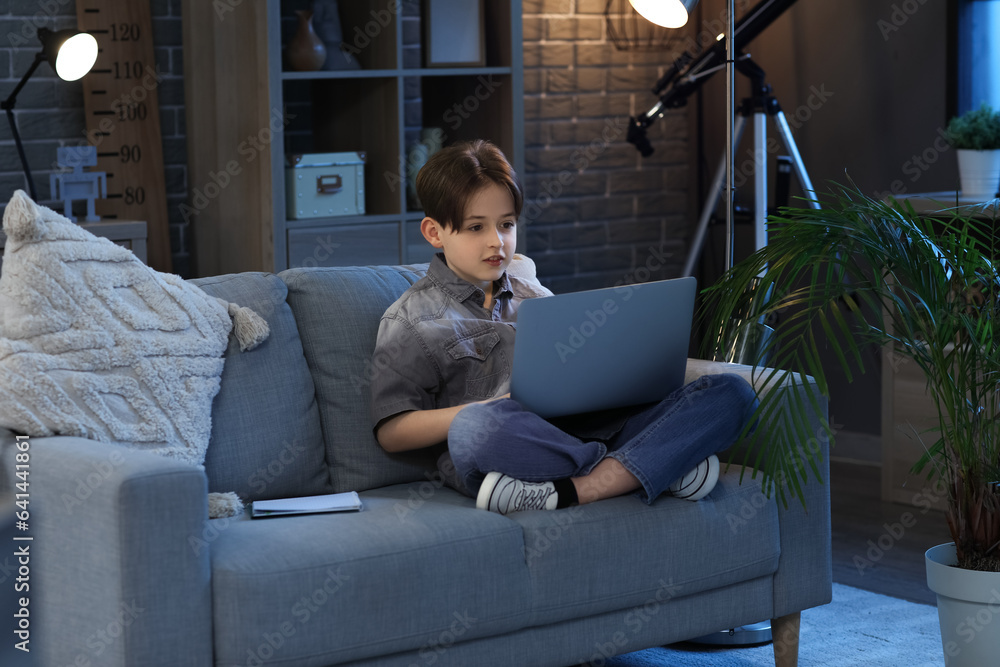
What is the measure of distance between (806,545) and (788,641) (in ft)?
0.59

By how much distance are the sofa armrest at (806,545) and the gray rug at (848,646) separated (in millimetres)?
191

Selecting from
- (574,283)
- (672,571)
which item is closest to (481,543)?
(672,571)

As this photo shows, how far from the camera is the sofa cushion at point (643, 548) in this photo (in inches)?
72.6

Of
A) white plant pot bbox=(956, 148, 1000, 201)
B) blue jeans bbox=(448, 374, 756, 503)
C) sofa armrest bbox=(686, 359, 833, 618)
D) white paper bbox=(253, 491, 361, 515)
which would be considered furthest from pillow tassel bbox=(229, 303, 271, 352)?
white plant pot bbox=(956, 148, 1000, 201)

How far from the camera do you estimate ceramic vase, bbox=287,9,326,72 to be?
312cm

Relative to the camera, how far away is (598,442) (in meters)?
2.00

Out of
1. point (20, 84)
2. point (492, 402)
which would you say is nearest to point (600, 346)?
point (492, 402)

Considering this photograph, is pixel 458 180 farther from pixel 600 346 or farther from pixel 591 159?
pixel 591 159

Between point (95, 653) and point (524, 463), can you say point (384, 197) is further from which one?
point (95, 653)

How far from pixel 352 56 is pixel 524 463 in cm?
177

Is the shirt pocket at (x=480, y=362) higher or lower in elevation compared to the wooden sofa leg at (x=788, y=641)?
higher

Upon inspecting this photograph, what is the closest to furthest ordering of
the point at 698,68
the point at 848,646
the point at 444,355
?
the point at 444,355
the point at 848,646
the point at 698,68

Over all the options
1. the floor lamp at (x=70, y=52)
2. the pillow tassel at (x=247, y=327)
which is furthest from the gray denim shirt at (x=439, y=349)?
the floor lamp at (x=70, y=52)

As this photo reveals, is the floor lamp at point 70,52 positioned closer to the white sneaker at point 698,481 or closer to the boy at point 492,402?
the boy at point 492,402
